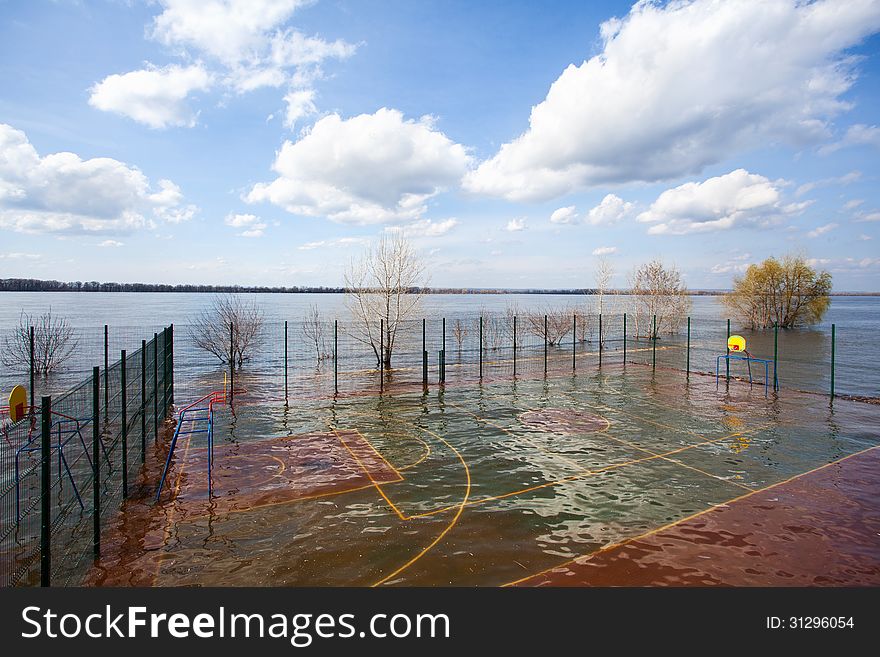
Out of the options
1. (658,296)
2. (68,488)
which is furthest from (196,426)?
(658,296)

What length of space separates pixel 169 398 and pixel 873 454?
18.9 metres

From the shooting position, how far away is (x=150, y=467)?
9.66 m

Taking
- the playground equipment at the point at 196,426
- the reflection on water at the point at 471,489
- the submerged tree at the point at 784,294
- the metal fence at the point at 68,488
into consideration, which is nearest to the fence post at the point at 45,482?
the metal fence at the point at 68,488

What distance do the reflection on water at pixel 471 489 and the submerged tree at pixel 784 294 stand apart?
1623 inches

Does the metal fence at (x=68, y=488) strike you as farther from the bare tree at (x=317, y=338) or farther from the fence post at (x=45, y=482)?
the bare tree at (x=317, y=338)

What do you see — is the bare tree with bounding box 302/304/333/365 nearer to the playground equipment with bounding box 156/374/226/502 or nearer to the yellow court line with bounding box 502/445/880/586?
the playground equipment with bounding box 156/374/226/502

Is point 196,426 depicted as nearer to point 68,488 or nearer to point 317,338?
point 68,488

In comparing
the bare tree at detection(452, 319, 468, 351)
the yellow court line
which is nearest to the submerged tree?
the bare tree at detection(452, 319, 468, 351)

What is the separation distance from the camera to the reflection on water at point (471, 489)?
19.7 ft

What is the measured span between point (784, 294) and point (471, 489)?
56058 millimetres

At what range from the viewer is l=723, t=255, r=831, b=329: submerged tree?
50281mm

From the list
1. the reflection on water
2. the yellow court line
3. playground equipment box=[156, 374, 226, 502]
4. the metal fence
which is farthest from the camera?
playground equipment box=[156, 374, 226, 502]

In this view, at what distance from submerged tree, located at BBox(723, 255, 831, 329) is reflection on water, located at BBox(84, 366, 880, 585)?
41.2m
